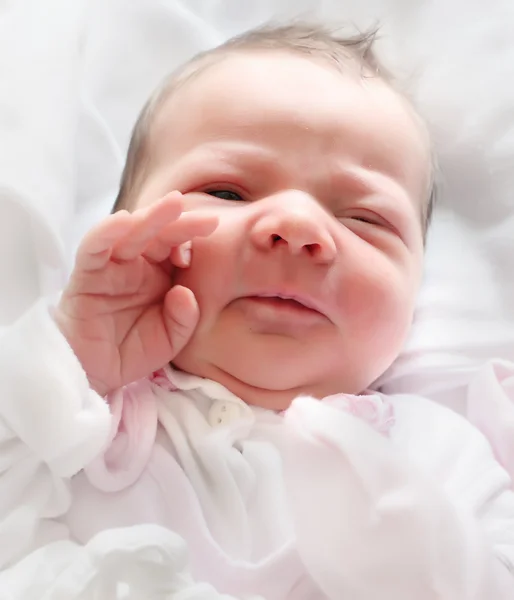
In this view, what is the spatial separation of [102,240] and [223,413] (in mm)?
221

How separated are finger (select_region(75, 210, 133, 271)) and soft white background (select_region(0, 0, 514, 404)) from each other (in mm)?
124

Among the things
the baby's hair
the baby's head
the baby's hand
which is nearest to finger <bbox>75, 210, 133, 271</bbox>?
the baby's hand

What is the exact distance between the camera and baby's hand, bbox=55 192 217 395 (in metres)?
Answer: 0.76

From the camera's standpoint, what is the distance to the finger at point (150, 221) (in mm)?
757

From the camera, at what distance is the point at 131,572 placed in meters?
0.61

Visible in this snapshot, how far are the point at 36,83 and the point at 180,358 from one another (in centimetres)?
39

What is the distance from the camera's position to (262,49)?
1008mm

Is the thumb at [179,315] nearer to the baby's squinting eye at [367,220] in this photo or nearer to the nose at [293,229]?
the nose at [293,229]

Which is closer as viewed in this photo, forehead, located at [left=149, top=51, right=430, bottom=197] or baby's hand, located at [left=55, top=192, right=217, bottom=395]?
baby's hand, located at [left=55, top=192, right=217, bottom=395]

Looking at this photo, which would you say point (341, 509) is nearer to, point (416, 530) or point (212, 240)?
point (416, 530)

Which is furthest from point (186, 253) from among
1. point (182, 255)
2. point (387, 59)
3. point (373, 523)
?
point (387, 59)

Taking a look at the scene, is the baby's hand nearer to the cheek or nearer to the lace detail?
the lace detail

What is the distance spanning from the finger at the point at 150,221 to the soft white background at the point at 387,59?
0.14 m

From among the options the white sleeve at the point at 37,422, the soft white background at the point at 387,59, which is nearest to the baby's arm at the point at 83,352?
the white sleeve at the point at 37,422
